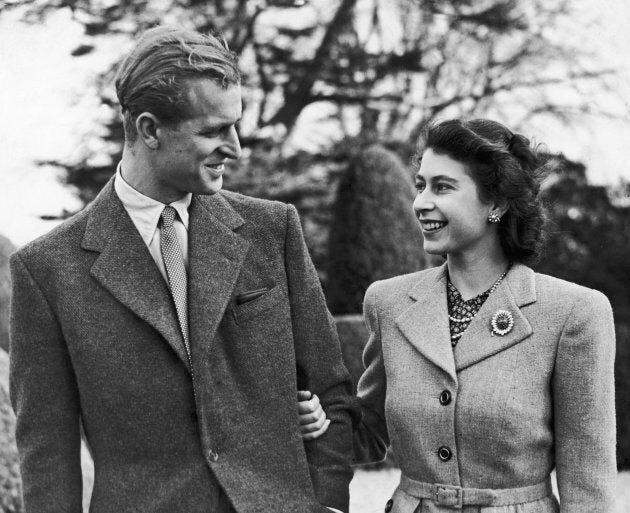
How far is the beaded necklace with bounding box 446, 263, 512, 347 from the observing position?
2889 millimetres

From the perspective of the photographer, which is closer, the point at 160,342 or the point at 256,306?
the point at 160,342

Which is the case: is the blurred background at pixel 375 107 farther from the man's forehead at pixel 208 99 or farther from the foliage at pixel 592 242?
the man's forehead at pixel 208 99

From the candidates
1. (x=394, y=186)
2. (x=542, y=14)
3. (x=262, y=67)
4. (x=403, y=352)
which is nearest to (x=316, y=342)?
(x=403, y=352)

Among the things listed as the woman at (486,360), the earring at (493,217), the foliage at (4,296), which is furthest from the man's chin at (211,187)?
the foliage at (4,296)

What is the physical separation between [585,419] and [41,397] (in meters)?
1.54

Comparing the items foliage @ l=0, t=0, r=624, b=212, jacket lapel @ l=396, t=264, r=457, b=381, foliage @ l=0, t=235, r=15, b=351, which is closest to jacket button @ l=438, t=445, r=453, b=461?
jacket lapel @ l=396, t=264, r=457, b=381

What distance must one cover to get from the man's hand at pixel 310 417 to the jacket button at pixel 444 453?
0.35 m

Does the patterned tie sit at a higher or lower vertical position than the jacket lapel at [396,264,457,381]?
higher

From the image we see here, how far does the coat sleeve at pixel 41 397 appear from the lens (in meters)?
2.53

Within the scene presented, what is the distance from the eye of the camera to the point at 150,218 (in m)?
2.65

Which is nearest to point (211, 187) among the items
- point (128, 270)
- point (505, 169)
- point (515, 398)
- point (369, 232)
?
point (128, 270)

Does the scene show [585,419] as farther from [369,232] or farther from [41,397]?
[369,232]

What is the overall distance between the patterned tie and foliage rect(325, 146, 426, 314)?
6570mm

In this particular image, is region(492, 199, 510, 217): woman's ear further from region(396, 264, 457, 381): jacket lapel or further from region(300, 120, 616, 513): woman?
region(396, 264, 457, 381): jacket lapel
